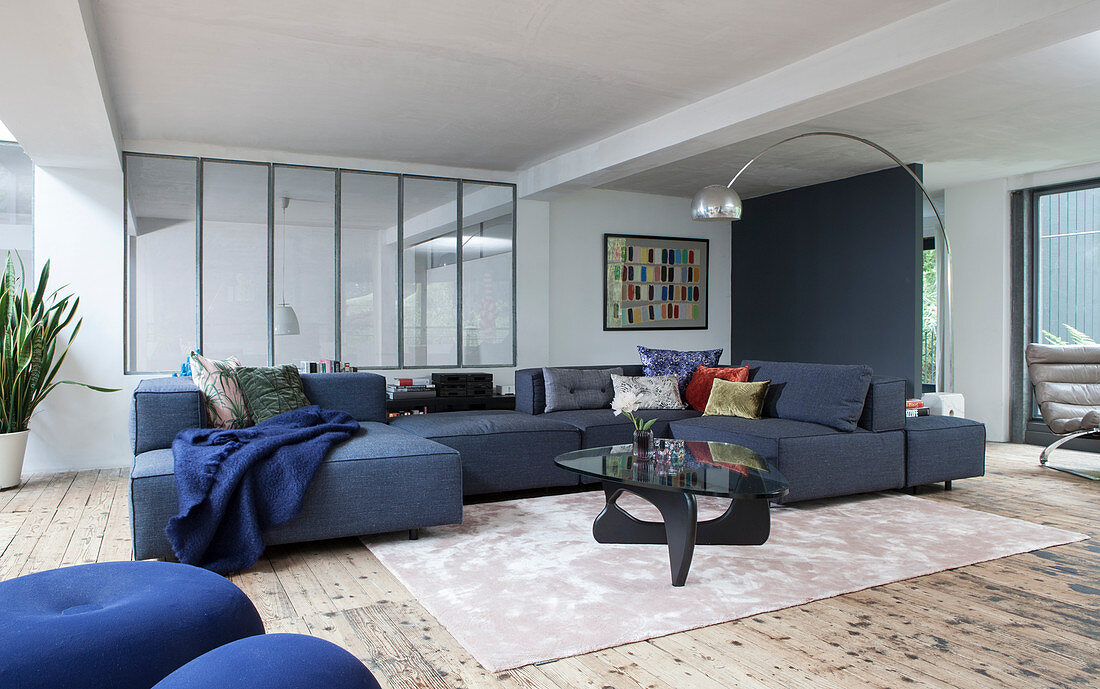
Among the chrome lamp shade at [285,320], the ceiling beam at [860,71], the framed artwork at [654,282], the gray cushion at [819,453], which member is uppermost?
the ceiling beam at [860,71]

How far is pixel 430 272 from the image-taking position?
6.92 metres

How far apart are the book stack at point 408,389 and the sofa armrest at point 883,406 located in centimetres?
343

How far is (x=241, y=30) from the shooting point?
3752 millimetres

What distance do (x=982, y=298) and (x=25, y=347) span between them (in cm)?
825

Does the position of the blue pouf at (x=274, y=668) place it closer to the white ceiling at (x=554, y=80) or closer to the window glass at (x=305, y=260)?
the white ceiling at (x=554, y=80)

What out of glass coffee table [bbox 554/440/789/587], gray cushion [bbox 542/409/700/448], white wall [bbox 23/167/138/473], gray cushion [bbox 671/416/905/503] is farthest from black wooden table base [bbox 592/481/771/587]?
white wall [bbox 23/167/138/473]

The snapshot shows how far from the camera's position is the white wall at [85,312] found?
5625mm

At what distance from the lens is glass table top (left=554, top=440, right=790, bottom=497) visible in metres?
3.02

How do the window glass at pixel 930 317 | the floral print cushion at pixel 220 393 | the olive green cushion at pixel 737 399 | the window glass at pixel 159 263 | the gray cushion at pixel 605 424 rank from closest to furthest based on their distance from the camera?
the floral print cushion at pixel 220 393 < the gray cushion at pixel 605 424 < the olive green cushion at pixel 737 399 < the window glass at pixel 159 263 < the window glass at pixel 930 317

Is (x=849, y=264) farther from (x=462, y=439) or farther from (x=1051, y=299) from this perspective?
(x=462, y=439)

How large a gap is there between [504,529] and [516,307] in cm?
363

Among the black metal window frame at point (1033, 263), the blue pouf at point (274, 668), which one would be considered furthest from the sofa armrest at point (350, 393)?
the black metal window frame at point (1033, 263)

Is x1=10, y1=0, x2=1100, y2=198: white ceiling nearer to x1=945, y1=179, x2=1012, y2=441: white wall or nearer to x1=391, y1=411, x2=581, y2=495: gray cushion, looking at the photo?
x1=945, y1=179, x2=1012, y2=441: white wall

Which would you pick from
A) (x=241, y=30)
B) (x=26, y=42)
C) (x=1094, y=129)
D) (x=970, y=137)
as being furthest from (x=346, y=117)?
(x=1094, y=129)
